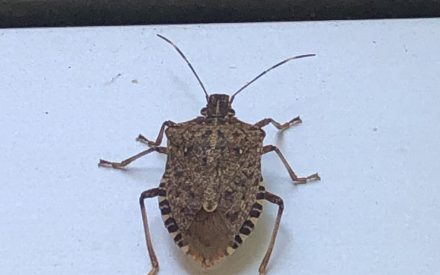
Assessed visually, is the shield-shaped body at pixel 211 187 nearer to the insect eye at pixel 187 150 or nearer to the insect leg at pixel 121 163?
the insect eye at pixel 187 150

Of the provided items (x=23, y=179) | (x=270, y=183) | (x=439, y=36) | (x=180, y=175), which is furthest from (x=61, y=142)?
(x=439, y=36)

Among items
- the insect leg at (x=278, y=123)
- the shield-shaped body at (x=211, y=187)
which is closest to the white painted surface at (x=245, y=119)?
the insect leg at (x=278, y=123)

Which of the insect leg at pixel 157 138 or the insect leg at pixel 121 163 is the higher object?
the insect leg at pixel 157 138

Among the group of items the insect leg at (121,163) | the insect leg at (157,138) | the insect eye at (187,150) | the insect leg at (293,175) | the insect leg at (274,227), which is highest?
the insect leg at (157,138)

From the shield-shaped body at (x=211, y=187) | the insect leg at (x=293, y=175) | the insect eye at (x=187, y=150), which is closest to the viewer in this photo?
the shield-shaped body at (x=211, y=187)

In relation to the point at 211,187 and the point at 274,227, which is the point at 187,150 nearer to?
the point at 211,187

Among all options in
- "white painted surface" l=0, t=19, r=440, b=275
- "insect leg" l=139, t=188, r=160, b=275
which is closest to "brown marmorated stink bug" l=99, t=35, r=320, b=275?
"insect leg" l=139, t=188, r=160, b=275

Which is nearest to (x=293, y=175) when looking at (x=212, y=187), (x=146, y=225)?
(x=212, y=187)

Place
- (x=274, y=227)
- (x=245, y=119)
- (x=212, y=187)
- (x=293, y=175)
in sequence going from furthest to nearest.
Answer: (x=245, y=119)
(x=293, y=175)
(x=274, y=227)
(x=212, y=187)

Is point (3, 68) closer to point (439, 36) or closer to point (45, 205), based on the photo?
point (45, 205)

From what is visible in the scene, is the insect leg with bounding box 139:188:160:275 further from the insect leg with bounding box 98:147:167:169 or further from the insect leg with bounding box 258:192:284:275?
the insect leg with bounding box 258:192:284:275
